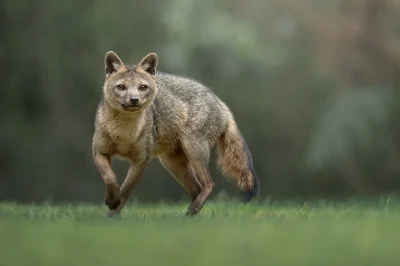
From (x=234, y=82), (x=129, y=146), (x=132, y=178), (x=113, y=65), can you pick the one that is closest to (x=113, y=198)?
(x=132, y=178)

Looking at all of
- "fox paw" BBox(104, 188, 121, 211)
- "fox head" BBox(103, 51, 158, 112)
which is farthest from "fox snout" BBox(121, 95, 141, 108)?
"fox paw" BBox(104, 188, 121, 211)

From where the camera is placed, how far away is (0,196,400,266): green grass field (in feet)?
14.7

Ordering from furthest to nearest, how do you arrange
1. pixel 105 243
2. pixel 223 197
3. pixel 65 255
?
pixel 223 197 < pixel 105 243 < pixel 65 255

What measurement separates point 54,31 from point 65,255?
15441mm

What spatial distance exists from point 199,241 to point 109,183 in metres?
2.82

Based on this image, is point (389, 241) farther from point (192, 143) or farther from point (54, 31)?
point (54, 31)

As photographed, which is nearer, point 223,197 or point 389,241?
point 389,241

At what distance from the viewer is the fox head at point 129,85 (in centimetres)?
801

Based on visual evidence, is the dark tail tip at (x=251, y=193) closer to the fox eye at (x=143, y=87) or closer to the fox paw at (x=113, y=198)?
the fox paw at (x=113, y=198)

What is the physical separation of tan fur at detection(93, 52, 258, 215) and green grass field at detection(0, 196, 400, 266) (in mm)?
1377

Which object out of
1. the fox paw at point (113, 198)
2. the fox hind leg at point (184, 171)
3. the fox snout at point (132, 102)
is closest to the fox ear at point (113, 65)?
the fox snout at point (132, 102)

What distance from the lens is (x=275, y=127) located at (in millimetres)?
21719

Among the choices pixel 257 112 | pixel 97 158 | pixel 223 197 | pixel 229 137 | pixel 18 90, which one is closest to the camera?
pixel 97 158

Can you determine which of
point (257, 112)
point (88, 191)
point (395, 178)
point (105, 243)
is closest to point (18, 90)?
point (88, 191)
